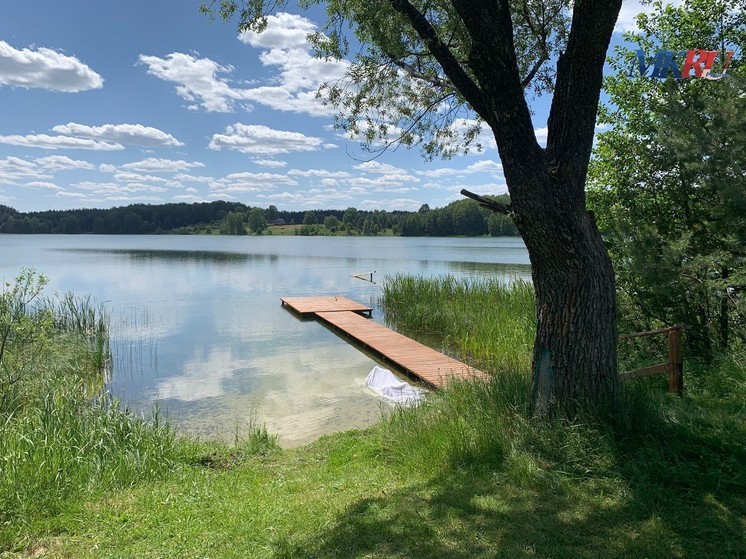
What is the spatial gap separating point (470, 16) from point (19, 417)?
5.98 metres

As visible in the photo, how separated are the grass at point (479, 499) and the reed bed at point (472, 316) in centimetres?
482

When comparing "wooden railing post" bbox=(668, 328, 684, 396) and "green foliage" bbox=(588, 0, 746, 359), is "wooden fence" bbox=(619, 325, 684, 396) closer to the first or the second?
"wooden railing post" bbox=(668, 328, 684, 396)

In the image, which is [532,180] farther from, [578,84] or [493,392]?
[493,392]

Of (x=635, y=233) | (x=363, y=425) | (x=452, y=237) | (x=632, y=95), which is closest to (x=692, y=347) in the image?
(x=635, y=233)

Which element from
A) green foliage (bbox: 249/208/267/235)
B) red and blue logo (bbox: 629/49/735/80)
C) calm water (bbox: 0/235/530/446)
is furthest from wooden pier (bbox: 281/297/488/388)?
green foliage (bbox: 249/208/267/235)

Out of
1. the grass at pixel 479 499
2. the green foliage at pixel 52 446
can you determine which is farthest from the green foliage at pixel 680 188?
the green foliage at pixel 52 446

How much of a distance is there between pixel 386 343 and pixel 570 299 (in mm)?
9188

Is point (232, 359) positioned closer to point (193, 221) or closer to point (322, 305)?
point (322, 305)

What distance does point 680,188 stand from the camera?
6973 millimetres

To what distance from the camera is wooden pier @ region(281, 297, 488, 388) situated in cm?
966

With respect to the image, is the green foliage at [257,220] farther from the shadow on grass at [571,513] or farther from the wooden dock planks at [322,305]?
the shadow on grass at [571,513]

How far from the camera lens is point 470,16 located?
380 cm

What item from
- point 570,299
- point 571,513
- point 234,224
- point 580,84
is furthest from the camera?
point 234,224

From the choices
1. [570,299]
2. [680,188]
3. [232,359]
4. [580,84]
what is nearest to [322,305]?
[232,359]
